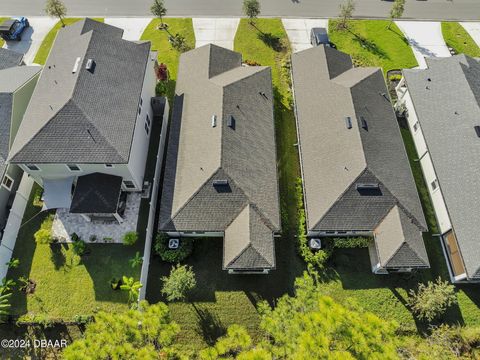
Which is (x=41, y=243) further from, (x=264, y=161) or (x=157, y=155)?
(x=264, y=161)

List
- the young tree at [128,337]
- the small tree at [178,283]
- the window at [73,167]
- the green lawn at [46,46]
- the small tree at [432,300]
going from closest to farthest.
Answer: the young tree at [128,337] → the small tree at [432,300] → the small tree at [178,283] → the window at [73,167] → the green lawn at [46,46]

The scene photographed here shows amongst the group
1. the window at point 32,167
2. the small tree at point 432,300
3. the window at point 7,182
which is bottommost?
the small tree at point 432,300

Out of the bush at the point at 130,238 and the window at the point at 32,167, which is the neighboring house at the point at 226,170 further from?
Result: the window at the point at 32,167

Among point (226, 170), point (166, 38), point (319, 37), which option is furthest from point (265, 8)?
point (226, 170)

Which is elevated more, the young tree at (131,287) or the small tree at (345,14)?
the small tree at (345,14)

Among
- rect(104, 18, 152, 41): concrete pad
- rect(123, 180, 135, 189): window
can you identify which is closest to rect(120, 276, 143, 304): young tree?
rect(123, 180, 135, 189): window

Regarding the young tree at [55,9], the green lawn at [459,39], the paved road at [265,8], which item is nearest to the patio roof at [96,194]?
the young tree at [55,9]

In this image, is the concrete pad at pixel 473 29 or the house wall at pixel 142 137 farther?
the concrete pad at pixel 473 29
